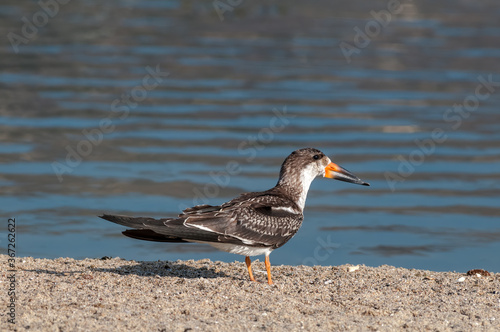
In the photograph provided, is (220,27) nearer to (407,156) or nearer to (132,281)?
(407,156)

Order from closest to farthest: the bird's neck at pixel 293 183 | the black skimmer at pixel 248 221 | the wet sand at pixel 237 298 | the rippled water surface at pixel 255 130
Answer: the wet sand at pixel 237 298 → the black skimmer at pixel 248 221 → the bird's neck at pixel 293 183 → the rippled water surface at pixel 255 130

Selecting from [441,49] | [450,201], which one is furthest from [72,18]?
[450,201]

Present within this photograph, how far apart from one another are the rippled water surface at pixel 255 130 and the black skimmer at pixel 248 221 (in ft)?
5.77

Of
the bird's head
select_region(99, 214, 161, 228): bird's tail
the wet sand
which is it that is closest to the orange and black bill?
the bird's head

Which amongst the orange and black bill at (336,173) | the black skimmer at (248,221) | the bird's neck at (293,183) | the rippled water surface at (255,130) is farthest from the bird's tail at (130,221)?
the rippled water surface at (255,130)

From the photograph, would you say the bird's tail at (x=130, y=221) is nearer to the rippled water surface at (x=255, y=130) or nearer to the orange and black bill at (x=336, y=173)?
the orange and black bill at (x=336, y=173)

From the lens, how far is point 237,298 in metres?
7.42

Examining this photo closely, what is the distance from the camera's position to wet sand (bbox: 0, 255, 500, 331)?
21.8 feet

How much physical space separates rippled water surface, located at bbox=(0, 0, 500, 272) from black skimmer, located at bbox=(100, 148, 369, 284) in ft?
5.77

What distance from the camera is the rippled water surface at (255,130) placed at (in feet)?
37.1

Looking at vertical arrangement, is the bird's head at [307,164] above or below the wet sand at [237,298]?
above

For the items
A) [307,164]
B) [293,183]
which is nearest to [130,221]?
[293,183]

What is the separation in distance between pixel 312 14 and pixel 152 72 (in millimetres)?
12461

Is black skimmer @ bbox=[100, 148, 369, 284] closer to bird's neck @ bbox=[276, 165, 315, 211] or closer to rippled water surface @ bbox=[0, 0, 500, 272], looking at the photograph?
bird's neck @ bbox=[276, 165, 315, 211]
